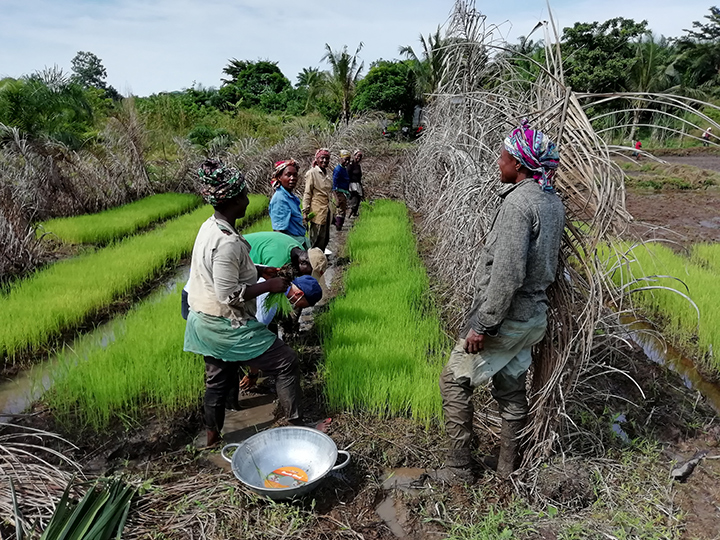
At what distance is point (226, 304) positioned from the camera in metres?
2.49

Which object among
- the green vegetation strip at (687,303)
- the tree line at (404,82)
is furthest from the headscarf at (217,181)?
the tree line at (404,82)

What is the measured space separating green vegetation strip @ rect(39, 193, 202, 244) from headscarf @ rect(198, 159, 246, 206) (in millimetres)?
5994

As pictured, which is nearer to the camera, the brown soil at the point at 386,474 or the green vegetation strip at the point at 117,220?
the brown soil at the point at 386,474

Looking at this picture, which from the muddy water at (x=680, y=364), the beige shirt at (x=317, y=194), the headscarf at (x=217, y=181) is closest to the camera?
the headscarf at (x=217, y=181)

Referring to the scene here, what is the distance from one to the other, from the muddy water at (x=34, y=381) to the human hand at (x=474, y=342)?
271 cm

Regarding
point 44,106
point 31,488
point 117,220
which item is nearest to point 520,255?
point 31,488

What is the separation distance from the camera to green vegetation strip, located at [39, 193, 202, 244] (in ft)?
25.6

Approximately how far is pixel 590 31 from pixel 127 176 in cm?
2464

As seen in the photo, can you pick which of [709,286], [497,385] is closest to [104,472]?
[497,385]

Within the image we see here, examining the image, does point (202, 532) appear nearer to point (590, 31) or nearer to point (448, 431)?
point (448, 431)

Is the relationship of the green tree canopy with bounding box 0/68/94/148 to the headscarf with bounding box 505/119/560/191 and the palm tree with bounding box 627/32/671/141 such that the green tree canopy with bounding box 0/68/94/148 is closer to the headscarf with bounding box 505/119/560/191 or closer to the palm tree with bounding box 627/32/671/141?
the headscarf with bounding box 505/119/560/191

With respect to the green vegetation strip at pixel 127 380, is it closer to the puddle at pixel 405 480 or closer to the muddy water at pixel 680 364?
the puddle at pixel 405 480

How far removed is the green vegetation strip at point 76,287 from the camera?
417 cm

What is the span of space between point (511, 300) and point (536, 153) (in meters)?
0.67
